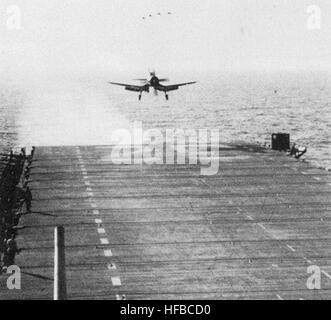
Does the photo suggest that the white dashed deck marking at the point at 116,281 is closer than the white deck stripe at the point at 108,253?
Yes

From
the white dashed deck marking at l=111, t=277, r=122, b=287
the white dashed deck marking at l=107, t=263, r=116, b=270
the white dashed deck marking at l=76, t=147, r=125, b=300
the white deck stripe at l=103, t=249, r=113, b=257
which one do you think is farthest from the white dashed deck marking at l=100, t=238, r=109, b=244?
the white dashed deck marking at l=111, t=277, r=122, b=287

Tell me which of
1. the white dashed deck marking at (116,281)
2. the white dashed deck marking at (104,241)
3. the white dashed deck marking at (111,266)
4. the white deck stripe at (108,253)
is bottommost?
the white dashed deck marking at (116,281)

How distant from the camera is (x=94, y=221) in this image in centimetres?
4903

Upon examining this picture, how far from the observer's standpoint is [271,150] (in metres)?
86.1

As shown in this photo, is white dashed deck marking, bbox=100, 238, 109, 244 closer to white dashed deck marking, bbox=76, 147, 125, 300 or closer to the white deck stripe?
white dashed deck marking, bbox=76, 147, 125, 300

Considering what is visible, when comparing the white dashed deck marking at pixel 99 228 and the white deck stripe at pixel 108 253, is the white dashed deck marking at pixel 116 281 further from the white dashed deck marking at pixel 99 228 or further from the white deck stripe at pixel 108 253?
the white deck stripe at pixel 108 253

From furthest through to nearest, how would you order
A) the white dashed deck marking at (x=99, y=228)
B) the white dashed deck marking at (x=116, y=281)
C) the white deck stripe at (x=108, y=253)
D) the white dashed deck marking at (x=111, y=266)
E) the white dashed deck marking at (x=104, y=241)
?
the white dashed deck marking at (x=104, y=241) → the white deck stripe at (x=108, y=253) → the white dashed deck marking at (x=111, y=266) → the white dashed deck marking at (x=99, y=228) → the white dashed deck marking at (x=116, y=281)

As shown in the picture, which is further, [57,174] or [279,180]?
[57,174]

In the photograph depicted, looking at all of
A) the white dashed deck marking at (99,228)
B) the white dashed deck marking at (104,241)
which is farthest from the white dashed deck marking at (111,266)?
the white dashed deck marking at (104,241)
